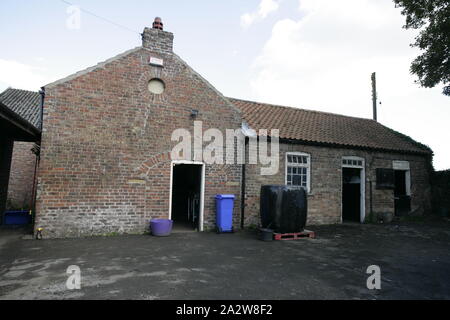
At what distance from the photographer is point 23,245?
20.0ft

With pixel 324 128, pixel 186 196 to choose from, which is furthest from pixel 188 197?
pixel 324 128

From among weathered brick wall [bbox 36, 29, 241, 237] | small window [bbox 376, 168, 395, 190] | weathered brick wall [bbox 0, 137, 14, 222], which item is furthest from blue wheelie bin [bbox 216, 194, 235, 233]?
small window [bbox 376, 168, 395, 190]

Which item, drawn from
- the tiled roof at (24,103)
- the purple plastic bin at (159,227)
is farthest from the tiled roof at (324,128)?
the tiled roof at (24,103)

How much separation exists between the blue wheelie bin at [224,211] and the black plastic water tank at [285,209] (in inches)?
46.3

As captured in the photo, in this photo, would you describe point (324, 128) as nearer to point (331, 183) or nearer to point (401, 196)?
point (331, 183)

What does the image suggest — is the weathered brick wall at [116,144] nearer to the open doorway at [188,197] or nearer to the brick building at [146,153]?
the brick building at [146,153]

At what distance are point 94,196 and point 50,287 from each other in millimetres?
3816

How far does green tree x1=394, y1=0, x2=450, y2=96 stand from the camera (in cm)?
996

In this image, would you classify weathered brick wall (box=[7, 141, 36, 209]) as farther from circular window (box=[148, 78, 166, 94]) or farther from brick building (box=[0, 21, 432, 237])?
circular window (box=[148, 78, 166, 94])

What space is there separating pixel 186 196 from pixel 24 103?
35.4 ft

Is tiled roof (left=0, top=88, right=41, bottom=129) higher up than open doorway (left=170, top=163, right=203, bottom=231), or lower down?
higher up

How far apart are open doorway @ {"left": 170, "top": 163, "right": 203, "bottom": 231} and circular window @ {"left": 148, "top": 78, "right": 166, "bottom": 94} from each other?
2.77 m

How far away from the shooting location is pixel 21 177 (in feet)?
41.0
